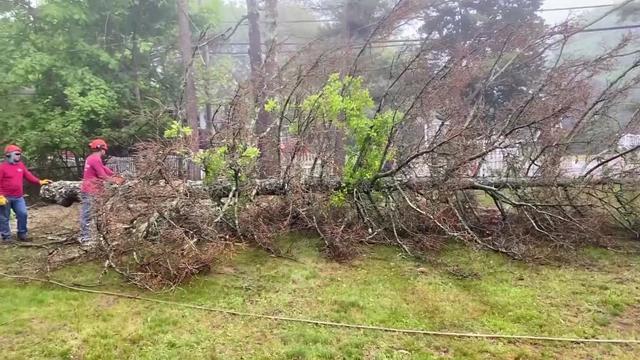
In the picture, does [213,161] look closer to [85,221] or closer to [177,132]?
[177,132]

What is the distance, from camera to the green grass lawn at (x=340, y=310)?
3.53 m

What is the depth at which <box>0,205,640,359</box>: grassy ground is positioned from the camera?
3533mm

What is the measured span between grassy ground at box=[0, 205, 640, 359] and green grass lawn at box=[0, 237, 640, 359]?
0.01 metres

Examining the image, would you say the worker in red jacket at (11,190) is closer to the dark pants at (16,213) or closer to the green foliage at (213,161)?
the dark pants at (16,213)

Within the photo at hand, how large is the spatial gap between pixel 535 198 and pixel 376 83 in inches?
314

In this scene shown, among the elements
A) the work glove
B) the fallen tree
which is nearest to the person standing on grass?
the work glove

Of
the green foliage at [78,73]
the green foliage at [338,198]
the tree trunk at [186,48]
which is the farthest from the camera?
the tree trunk at [186,48]

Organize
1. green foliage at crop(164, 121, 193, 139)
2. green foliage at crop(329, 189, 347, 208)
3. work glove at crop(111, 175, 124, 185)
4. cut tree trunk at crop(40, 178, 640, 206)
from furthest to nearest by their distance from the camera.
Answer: green foliage at crop(329, 189, 347, 208)
cut tree trunk at crop(40, 178, 640, 206)
green foliage at crop(164, 121, 193, 139)
work glove at crop(111, 175, 124, 185)

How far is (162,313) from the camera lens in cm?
413

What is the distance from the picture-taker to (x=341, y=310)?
424cm

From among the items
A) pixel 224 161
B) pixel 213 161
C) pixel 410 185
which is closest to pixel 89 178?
pixel 213 161

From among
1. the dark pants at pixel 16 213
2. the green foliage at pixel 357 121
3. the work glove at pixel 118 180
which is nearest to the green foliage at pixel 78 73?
the dark pants at pixel 16 213

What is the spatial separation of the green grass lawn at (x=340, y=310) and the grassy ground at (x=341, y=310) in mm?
11

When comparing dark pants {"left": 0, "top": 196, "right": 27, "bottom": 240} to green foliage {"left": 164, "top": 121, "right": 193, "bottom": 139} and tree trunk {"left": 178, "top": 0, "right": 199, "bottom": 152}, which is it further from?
tree trunk {"left": 178, "top": 0, "right": 199, "bottom": 152}
